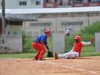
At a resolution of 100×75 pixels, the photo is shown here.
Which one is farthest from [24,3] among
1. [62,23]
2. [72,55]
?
[72,55]

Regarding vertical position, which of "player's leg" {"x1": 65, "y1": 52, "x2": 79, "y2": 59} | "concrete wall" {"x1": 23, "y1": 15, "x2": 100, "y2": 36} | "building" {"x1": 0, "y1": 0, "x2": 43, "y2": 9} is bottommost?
"concrete wall" {"x1": 23, "y1": 15, "x2": 100, "y2": 36}

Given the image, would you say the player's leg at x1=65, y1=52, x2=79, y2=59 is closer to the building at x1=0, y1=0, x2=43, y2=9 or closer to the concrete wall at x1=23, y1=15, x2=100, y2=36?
the concrete wall at x1=23, y1=15, x2=100, y2=36

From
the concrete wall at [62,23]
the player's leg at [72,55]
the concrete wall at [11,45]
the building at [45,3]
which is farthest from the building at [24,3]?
the player's leg at [72,55]

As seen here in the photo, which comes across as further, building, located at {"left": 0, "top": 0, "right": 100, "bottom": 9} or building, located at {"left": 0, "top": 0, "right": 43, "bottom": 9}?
building, located at {"left": 0, "top": 0, "right": 43, "bottom": 9}

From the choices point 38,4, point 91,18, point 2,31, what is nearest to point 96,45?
point 2,31

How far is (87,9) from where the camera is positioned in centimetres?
6869

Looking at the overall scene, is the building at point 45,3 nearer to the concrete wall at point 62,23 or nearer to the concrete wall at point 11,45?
the concrete wall at point 62,23

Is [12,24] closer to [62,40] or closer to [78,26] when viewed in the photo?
[62,40]

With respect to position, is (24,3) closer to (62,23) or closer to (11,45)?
(62,23)

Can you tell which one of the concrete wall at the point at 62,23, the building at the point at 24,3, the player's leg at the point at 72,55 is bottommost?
the concrete wall at the point at 62,23

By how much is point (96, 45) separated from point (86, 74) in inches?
829

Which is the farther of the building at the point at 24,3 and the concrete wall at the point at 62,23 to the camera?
the building at the point at 24,3

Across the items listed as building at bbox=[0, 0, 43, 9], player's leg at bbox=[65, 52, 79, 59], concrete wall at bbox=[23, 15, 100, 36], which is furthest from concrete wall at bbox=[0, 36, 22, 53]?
building at bbox=[0, 0, 43, 9]

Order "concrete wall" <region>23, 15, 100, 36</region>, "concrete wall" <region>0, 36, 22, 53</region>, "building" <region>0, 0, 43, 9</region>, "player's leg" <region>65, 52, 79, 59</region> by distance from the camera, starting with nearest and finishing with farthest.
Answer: "player's leg" <region>65, 52, 79, 59</region>
"concrete wall" <region>0, 36, 22, 53</region>
"concrete wall" <region>23, 15, 100, 36</region>
"building" <region>0, 0, 43, 9</region>
